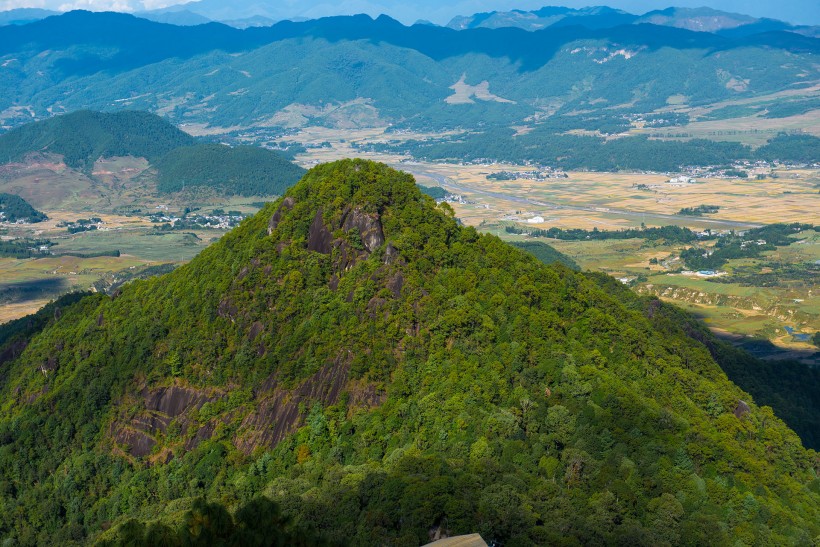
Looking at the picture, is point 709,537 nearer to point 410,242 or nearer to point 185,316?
point 410,242

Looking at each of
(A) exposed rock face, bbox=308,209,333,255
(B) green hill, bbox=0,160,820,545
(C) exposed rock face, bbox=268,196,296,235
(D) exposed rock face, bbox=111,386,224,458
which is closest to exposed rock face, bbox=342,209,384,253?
(B) green hill, bbox=0,160,820,545

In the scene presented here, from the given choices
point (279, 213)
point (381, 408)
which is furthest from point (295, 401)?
point (279, 213)

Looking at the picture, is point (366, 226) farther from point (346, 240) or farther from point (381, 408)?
point (381, 408)

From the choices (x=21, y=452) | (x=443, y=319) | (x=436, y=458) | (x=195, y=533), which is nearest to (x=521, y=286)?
(x=443, y=319)

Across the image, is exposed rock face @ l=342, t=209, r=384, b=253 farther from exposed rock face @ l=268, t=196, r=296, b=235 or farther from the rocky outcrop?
exposed rock face @ l=268, t=196, r=296, b=235

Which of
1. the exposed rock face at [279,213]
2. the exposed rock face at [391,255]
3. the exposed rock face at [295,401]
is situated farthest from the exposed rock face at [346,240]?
the exposed rock face at [295,401]

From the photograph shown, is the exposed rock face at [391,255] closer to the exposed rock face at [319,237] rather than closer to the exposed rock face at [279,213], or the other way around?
the exposed rock face at [319,237]
